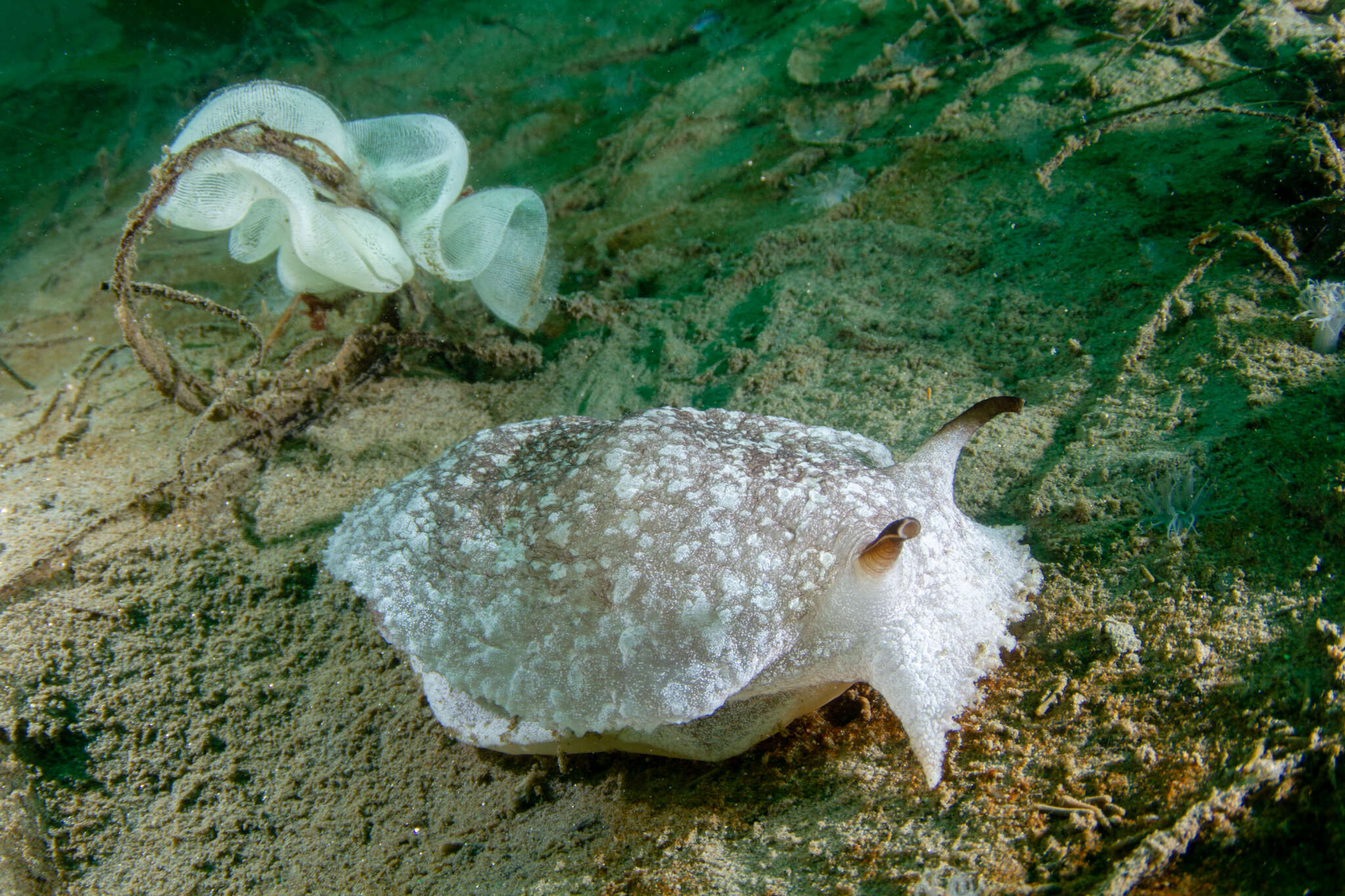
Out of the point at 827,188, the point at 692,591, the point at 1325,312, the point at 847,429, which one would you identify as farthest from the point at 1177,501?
the point at 827,188

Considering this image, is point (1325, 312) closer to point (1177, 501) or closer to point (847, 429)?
point (1177, 501)

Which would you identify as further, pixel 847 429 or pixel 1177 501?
pixel 847 429

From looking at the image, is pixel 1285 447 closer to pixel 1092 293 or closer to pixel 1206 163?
pixel 1092 293

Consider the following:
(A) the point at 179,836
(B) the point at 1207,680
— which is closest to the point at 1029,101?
(B) the point at 1207,680

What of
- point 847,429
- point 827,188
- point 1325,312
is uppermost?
point 827,188

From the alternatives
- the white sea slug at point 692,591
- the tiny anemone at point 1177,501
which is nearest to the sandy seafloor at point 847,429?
the tiny anemone at point 1177,501

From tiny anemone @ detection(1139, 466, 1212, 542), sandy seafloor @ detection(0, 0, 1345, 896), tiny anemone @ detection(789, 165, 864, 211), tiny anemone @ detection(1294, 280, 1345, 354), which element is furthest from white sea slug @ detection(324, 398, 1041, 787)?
tiny anemone @ detection(789, 165, 864, 211)

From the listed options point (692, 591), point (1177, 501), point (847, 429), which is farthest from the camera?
point (847, 429)
